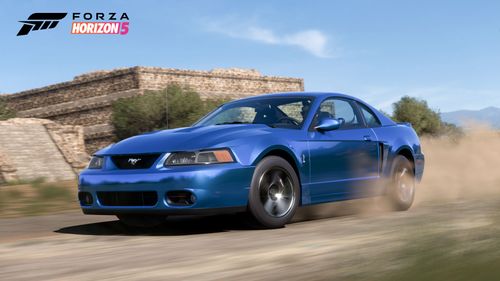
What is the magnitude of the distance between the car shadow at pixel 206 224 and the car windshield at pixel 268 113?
1.10 m

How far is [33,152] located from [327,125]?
86.4ft

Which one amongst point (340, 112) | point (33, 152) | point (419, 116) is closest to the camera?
point (340, 112)

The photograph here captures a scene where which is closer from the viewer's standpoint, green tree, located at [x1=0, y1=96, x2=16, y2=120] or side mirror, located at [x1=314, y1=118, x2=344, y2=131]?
side mirror, located at [x1=314, y1=118, x2=344, y2=131]

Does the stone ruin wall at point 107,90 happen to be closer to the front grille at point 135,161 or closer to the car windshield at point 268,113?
the car windshield at point 268,113

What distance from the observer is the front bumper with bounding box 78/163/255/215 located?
686 cm

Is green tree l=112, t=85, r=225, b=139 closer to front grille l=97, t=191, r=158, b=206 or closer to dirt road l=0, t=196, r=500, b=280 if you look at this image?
dirt road l=0, t=196, r=500, b=280

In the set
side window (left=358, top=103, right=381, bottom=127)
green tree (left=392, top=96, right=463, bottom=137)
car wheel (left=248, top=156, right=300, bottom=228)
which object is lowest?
car wheel (left=248, top=156, right=300, bottom=228)

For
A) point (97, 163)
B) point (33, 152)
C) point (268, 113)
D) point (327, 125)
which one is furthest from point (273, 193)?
point (33, 152)

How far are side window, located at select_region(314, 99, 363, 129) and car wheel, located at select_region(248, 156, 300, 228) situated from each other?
105cm

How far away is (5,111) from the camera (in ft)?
179

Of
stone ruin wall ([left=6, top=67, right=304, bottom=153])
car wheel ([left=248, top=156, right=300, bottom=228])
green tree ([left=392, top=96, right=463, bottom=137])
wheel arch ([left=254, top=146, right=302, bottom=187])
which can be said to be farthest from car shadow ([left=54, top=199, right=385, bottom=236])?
green tree ([left=392, top=96, right=463, bottom=137])

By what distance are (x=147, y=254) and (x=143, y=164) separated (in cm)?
154

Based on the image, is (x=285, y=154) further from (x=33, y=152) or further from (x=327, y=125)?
(x=33, y=152)

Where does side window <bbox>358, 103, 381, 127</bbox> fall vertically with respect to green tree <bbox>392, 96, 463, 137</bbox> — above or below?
below
